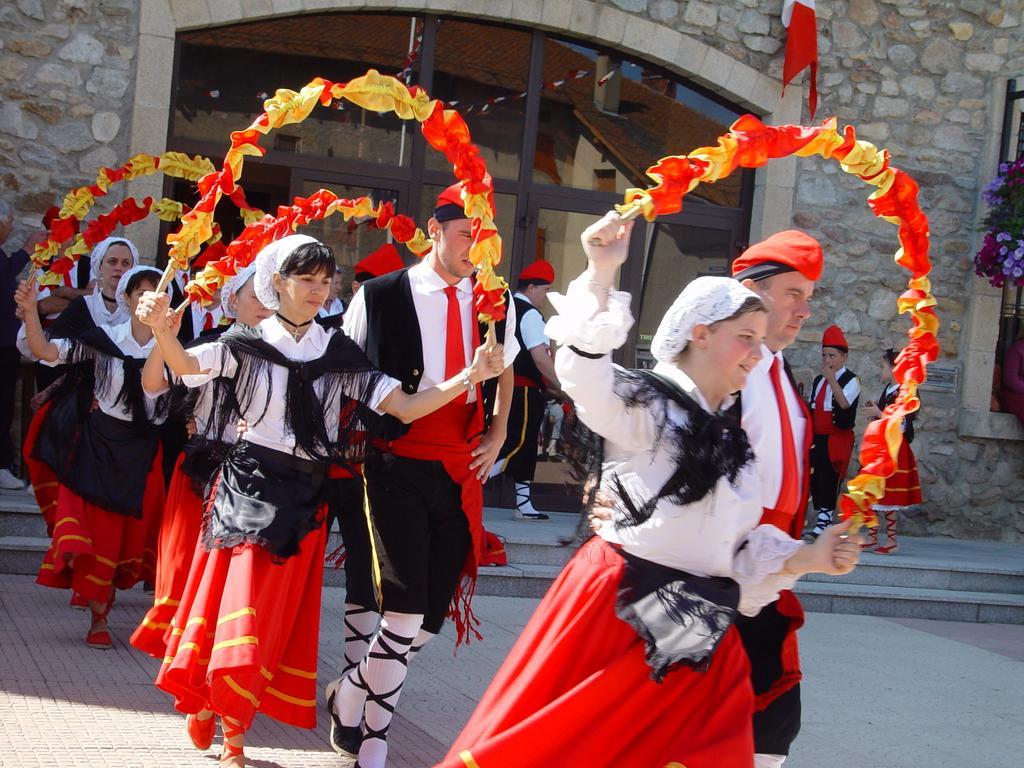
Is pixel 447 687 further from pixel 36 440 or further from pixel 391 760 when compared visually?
pixel 36 440

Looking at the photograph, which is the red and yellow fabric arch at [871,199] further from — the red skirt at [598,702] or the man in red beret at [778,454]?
the red skirt at [598,702]

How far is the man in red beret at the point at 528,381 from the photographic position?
9023 mm

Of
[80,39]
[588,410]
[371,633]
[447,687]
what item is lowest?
[447,687]

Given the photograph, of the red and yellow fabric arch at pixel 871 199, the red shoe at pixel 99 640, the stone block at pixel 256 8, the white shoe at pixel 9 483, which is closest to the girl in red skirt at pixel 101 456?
the red shoe at pixel 99 640

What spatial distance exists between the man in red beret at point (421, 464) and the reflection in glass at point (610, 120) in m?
5.93

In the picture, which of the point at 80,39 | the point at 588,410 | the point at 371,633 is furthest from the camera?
the point at 80,39

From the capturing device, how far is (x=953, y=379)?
11.4 m

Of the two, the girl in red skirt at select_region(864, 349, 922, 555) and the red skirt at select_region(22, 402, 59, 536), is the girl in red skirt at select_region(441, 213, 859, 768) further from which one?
the girl in red skirt at select_region(864, 349, 922, 555)

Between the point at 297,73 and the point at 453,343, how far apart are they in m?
5.65

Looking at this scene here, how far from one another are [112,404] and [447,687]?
6.65ft

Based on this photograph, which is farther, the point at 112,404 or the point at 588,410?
the point at 112,404

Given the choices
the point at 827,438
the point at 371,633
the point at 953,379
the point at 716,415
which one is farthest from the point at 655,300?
the point at 716,415

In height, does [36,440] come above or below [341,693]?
above

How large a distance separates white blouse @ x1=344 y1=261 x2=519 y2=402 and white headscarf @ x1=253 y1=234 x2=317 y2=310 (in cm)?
36
